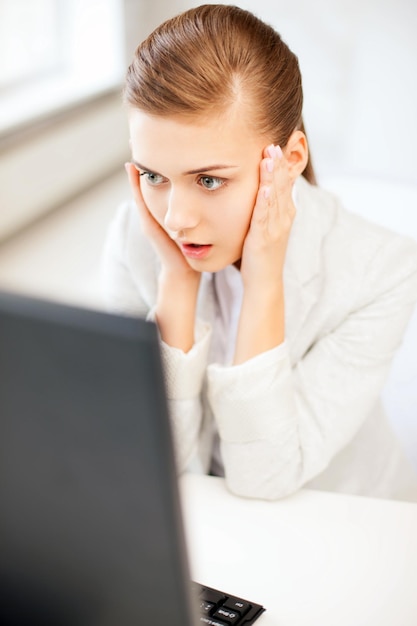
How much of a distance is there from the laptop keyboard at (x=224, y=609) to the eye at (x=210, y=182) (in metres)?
0.47

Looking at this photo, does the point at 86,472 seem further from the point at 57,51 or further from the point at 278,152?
the point at 57,51

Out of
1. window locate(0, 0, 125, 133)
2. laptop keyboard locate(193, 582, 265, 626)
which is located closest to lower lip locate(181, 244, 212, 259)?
laptop keyboard locate(193, 582, 265, 626)

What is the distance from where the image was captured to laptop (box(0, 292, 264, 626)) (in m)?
0.35

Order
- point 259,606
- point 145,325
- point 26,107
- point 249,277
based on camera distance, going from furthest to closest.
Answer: point 26,107
point 249,277
point 259,606
point 145,325

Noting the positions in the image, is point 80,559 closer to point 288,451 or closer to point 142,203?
point 288,451

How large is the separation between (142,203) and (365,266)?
0.32 m

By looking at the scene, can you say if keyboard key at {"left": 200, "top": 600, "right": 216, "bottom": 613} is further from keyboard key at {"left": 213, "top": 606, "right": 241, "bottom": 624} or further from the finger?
the finger

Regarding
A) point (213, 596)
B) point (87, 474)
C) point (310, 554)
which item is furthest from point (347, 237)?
point (87, 474)

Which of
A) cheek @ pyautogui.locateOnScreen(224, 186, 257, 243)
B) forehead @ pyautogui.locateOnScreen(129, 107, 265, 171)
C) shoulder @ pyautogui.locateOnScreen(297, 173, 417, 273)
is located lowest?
shoulder @ pyautogui.locateOnScreen(297, 173, 417, 273)

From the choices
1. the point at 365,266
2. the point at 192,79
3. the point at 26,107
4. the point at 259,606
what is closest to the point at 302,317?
the point at 365,266

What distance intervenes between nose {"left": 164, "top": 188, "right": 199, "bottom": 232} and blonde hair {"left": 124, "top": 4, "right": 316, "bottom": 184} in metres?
0.10

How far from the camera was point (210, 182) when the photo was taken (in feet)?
3.29

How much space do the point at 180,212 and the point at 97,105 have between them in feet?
4.79

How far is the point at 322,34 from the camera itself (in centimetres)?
227
